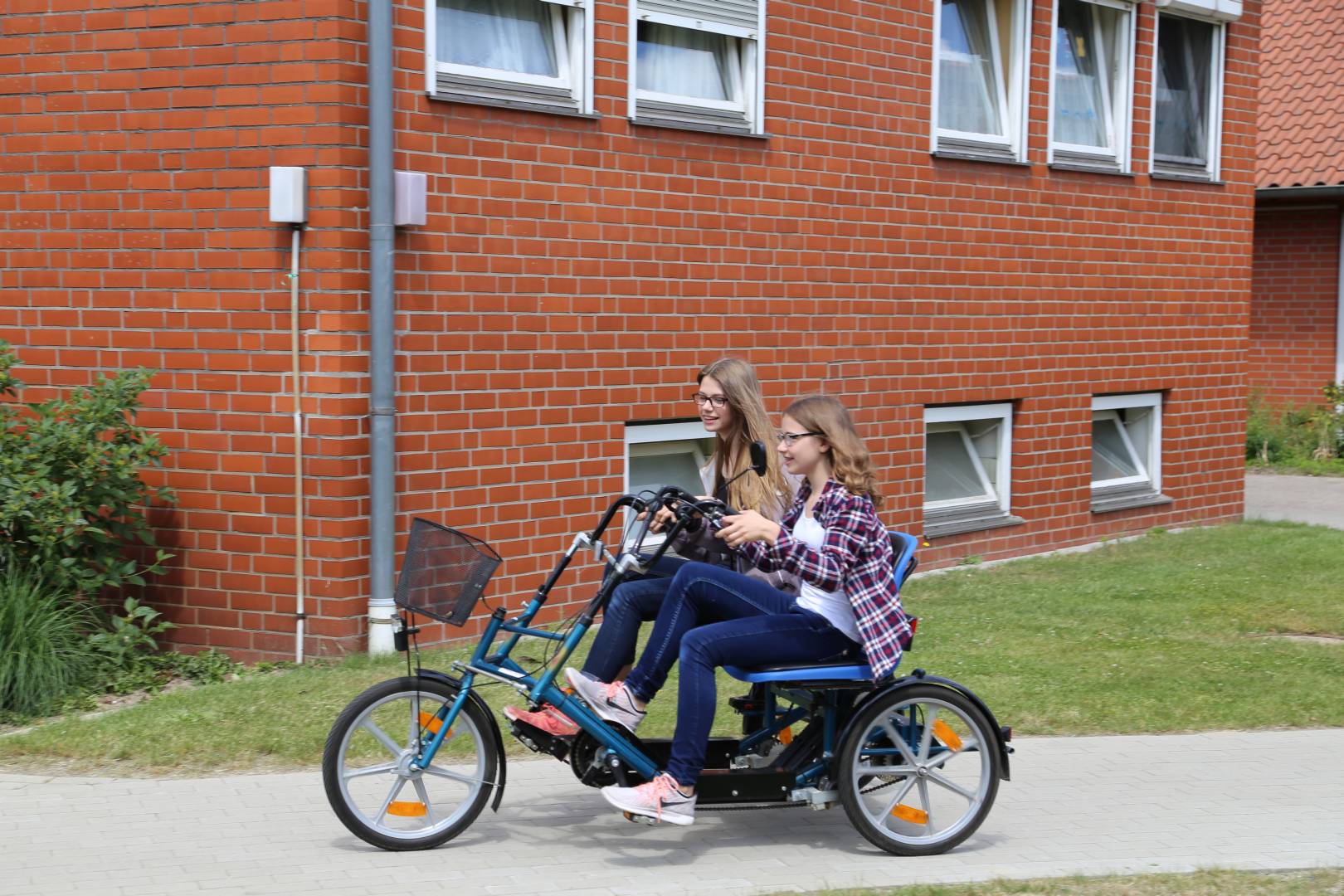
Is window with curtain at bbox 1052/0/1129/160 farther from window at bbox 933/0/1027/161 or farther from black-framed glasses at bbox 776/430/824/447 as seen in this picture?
black-framed glasses at bbox 776/430/824/447

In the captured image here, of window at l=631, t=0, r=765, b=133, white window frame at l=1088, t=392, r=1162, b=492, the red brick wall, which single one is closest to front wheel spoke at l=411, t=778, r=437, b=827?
window at l=631, t=0, r=765, b=133

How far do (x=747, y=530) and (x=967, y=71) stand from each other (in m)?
7.64

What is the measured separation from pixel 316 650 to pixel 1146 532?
7.87m

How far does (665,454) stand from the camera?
396 inches

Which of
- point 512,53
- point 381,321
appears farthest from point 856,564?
point 512,53

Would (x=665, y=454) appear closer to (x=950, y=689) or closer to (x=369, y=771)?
(x=950, y=689)

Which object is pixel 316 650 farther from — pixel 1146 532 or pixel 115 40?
pixel 1146 532

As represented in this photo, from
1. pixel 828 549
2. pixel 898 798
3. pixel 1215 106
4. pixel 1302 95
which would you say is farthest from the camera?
pixel 1302 95

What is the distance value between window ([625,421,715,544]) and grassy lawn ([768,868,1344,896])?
15.4 ft

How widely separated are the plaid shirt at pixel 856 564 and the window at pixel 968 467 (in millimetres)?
6431

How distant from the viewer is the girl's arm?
5.27 meters

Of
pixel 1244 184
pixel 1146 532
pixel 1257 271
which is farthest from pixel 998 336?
pixel 1257 271

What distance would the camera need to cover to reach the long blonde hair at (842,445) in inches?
215

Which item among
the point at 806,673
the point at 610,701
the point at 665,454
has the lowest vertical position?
the point at 610,701
